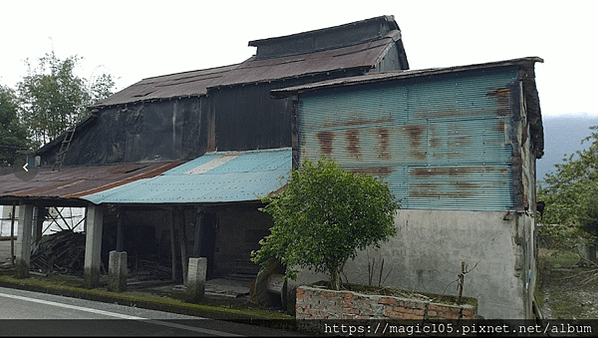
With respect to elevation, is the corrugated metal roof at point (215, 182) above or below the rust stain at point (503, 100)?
below

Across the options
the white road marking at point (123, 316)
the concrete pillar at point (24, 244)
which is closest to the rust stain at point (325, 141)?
the white road marking at point (123, 316)

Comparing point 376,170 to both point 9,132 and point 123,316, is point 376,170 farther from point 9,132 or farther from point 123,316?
point 9,132

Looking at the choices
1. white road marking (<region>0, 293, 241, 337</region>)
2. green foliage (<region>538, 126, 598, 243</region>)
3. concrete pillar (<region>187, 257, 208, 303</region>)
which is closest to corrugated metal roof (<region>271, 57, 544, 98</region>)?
concrete pillar (<region>187, 257, 208, 303</region>)

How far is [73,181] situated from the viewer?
14.5m

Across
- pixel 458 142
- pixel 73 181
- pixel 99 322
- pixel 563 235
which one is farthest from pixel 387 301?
pixel 563 235

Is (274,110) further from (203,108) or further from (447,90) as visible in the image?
(447,90)

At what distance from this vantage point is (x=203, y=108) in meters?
15.8

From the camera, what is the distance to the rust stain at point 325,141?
9.84m

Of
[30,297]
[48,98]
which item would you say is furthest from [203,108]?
[48,98]

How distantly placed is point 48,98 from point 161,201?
24864 millimetres

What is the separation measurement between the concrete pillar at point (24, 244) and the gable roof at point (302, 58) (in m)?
5.62

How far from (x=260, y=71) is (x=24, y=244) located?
350 inches

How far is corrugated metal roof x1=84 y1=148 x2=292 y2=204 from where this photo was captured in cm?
1051

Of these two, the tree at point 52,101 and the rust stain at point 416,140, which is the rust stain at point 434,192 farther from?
the tree at point 52,101
